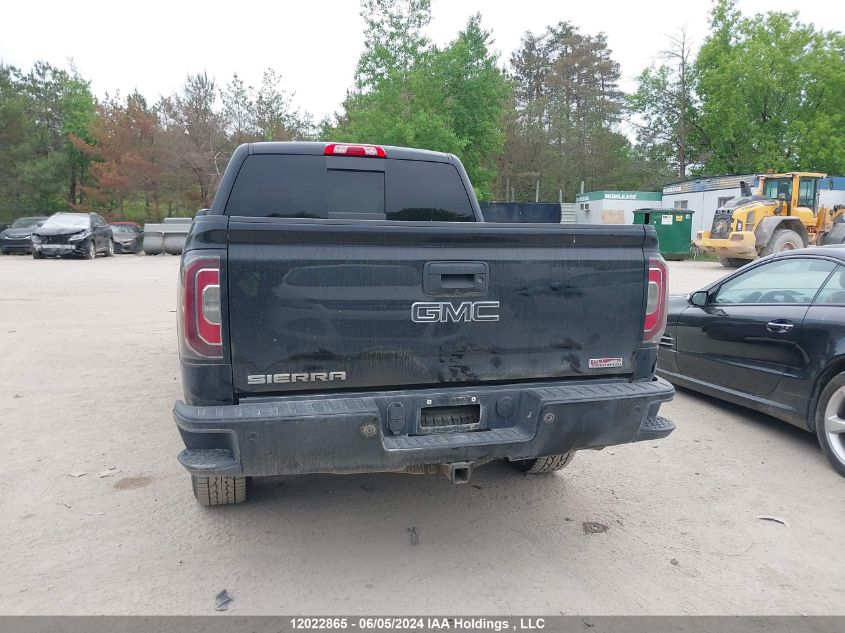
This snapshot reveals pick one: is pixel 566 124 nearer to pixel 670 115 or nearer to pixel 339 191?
pixel 670 115

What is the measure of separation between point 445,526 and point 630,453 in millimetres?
1910

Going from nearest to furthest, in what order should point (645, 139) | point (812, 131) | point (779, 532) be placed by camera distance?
point (779, 532) → point (812, 131) → point (645, 139)

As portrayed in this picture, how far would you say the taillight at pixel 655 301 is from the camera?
3225 mm

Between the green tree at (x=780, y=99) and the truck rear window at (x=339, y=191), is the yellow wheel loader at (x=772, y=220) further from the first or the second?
the green tree at (x=780, y=99)

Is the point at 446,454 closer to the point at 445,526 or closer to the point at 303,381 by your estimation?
the point at 303,381

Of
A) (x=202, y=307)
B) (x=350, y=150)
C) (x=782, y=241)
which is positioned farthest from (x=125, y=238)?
(x=202, y=307)

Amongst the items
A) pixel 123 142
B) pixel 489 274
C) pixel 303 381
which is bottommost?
pixel 303 381

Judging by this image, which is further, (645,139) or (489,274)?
(645,139)

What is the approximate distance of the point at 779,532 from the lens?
353 cm

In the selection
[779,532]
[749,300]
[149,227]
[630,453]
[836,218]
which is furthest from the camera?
[149,227]

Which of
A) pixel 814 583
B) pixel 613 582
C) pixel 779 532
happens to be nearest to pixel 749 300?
pixel 779 532

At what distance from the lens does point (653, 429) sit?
3188 millimetres

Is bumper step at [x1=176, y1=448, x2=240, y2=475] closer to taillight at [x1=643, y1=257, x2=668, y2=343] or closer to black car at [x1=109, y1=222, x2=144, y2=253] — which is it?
taillight at [x1=643, y1=257, x2=668, y2=343]

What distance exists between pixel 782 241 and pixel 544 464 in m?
19.0
